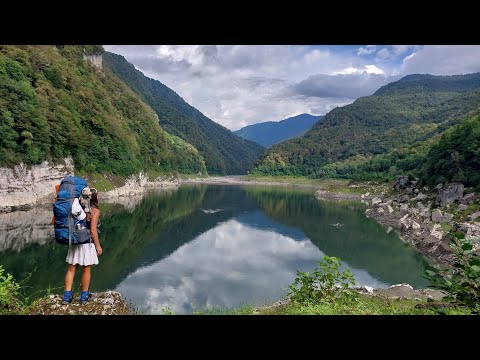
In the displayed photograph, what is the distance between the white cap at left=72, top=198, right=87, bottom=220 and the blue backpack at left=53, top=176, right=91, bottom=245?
4cm

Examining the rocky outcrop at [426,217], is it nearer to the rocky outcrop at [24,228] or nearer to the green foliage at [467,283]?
the green foliage at [467,283]

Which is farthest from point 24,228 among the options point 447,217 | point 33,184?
point 447,217

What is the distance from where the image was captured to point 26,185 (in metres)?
44.2

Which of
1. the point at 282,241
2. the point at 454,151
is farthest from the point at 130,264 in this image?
the point at 454,151

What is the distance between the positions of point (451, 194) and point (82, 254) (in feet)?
151

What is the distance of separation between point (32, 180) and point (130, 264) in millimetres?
26417

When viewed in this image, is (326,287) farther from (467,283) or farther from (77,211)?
(77,211)

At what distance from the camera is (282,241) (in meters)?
39.4

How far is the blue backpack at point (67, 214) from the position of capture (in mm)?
5273

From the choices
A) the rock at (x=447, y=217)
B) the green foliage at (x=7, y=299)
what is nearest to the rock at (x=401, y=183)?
the rock at (x=447, y=217)

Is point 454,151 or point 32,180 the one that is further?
point 454,151

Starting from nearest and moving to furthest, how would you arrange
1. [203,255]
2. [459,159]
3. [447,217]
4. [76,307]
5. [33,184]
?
[76,307]
[203,255]
[447,217]
[33,184]
[459,159]

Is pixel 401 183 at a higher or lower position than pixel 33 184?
higher
